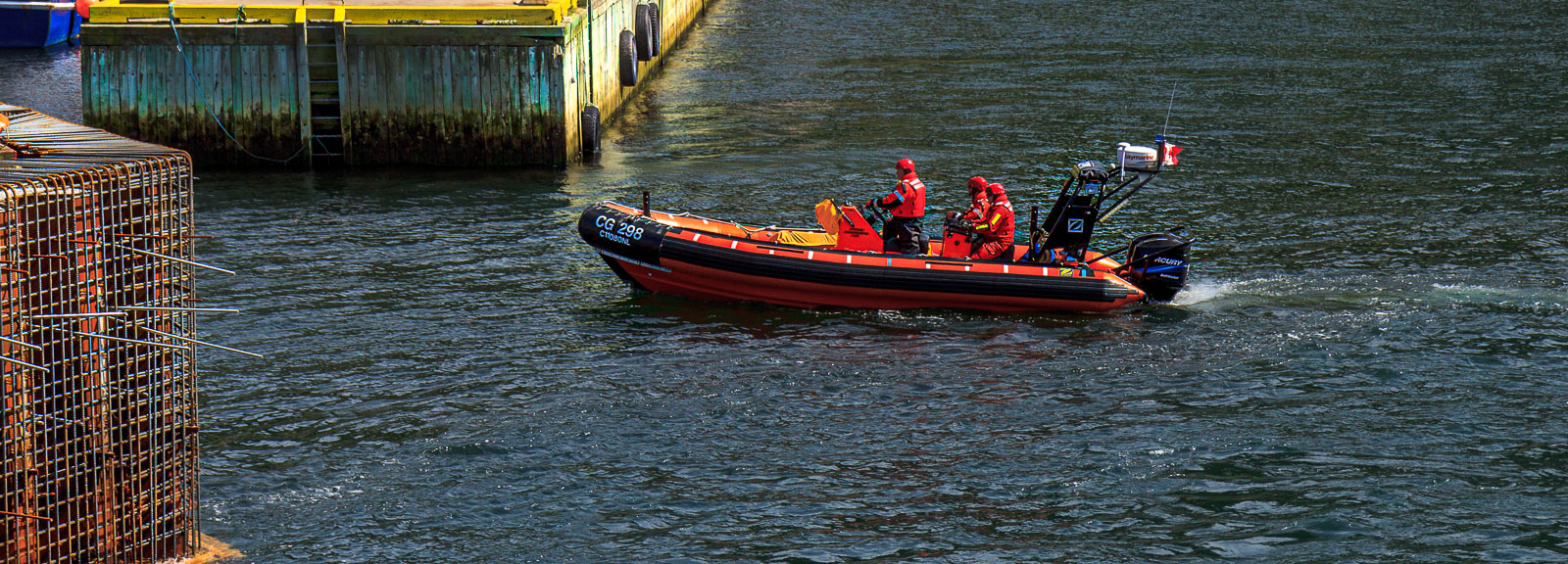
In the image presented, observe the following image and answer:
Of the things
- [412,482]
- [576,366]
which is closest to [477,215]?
[576,366]

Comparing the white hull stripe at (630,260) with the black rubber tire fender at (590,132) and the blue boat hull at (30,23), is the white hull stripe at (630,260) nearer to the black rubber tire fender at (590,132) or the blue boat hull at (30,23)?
the black rubber tire fender at (590,132)

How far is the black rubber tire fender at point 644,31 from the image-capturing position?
34.0 meters

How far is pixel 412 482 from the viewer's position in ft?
42.2

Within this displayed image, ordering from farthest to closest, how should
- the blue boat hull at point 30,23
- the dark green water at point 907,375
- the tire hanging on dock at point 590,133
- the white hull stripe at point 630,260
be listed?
1. the blue boat hull at point 30,23
2. the tire hanging on dock at point 590,133
3. the white hull stripe at point 630,260
4. the dark green water at point 907,375

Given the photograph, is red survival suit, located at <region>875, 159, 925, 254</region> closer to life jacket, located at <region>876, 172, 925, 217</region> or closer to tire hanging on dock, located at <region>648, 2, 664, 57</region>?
life jacket, located at <region>876, 172, 925, 217</region>

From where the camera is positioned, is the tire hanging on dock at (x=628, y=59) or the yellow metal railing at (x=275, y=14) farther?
the tire hanging on dock at (x=628, y=59)

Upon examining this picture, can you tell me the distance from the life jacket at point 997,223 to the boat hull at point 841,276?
0.54 meters

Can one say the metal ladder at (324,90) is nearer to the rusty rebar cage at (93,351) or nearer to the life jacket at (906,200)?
the life jacket at (906,200)

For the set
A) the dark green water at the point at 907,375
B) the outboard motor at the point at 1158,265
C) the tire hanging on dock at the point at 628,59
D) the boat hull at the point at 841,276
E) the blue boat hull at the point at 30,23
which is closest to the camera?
the dark green water at the point at 907,375

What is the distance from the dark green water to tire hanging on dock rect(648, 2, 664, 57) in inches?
243

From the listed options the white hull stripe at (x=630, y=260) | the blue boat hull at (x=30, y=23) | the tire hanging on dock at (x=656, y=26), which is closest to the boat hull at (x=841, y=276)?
the white hull stripe at (x=630, y=260)

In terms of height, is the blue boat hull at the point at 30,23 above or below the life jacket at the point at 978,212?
above

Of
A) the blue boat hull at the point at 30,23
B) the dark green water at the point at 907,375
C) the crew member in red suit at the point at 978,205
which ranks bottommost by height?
the dark green water at the point at 907,375

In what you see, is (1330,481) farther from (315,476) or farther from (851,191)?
(851,191)
